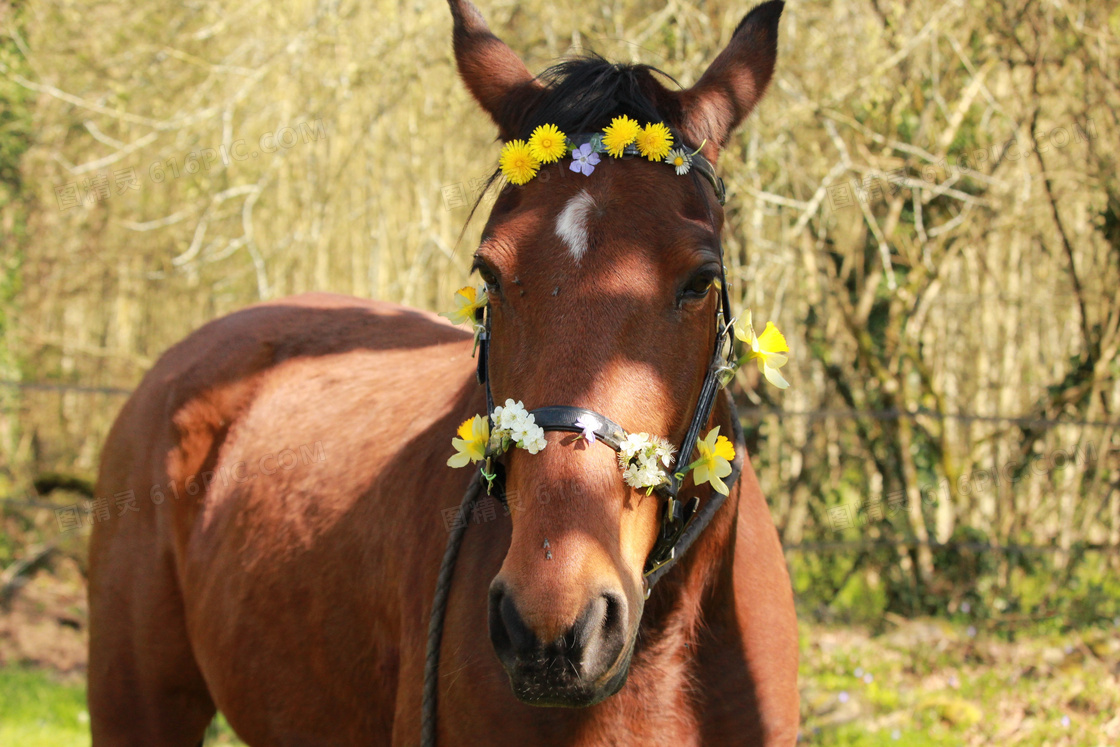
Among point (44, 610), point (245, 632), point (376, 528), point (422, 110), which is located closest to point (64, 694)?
point (44, 610)

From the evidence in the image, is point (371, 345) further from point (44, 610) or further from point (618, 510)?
point (44, 610)

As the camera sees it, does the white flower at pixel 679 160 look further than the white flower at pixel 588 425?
Yes

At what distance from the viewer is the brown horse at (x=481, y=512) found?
1581mm

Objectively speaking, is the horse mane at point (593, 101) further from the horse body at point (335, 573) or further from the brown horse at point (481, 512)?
the horse body at point (335, 573)

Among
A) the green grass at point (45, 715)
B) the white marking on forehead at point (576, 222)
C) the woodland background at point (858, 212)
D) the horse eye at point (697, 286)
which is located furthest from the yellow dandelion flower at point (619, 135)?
the green grass at point (45, 715)

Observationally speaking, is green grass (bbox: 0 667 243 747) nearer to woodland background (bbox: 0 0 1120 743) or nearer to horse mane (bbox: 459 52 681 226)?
woodland background (bbox: 0 0 1120 743)

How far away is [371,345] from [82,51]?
605cm

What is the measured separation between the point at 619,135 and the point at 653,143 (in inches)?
2.9

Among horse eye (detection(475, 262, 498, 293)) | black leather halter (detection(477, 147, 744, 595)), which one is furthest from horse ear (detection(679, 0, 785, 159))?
horse eye (detection(475, 262, 498, 293))

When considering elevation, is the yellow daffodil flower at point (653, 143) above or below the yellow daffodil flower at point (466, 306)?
above

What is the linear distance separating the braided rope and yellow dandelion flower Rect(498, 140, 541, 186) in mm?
657

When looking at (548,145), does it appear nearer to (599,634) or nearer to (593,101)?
(593,101)

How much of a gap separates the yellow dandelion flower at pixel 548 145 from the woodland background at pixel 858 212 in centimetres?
332

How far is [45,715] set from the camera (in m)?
5.14
